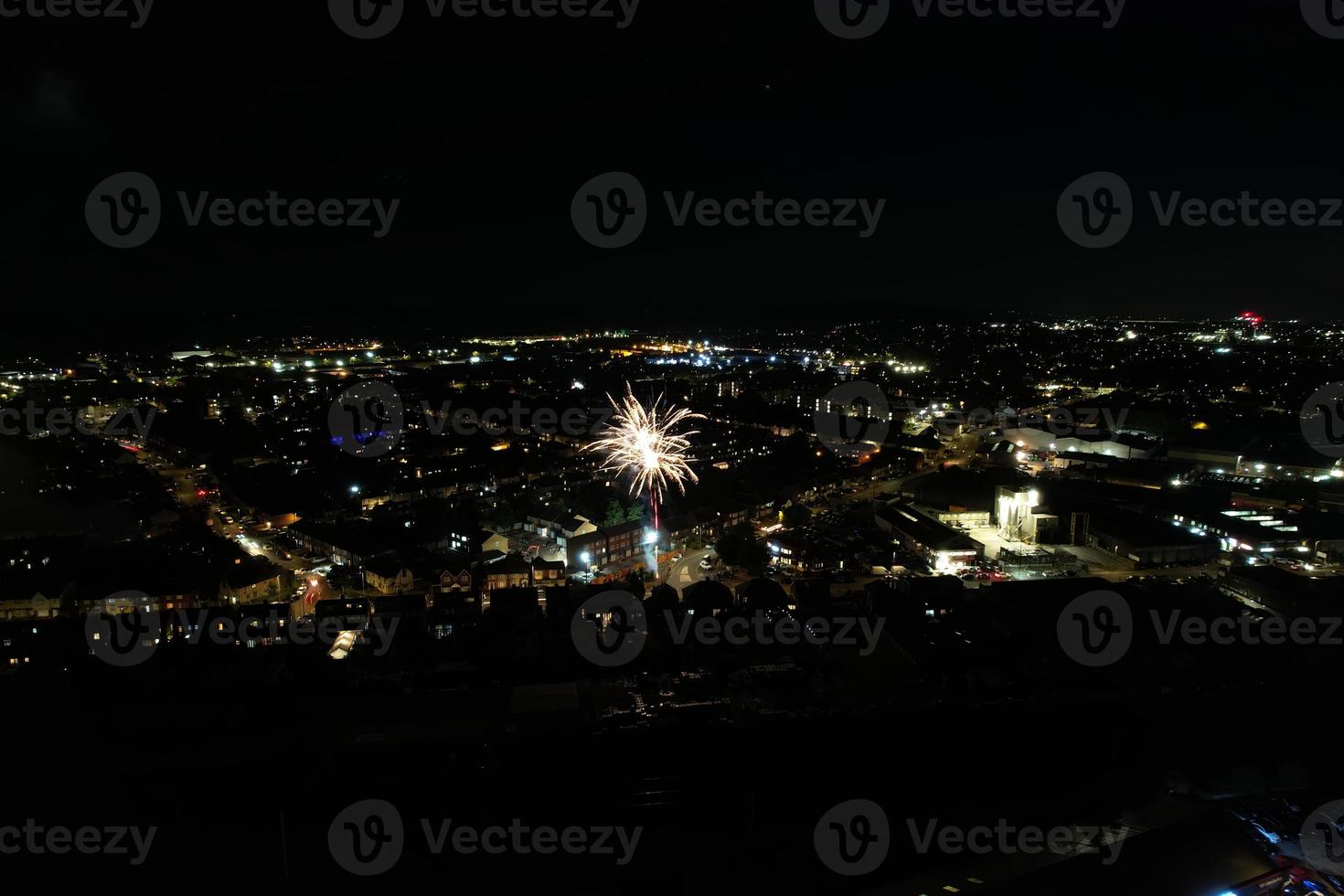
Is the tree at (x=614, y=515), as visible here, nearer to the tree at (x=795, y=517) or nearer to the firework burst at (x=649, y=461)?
the firework burst at (x=649, y=461)

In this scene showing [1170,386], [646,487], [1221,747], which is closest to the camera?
[1221,747]

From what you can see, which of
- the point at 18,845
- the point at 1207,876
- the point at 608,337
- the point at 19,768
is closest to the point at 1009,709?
the point at 1207,876

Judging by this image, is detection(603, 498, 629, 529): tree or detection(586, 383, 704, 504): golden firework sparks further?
detection(586, 383, 704, 504): golden firework sparks

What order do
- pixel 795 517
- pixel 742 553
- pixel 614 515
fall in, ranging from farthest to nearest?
pixel 795 517 → pixel 614 515 → pixel 742 553

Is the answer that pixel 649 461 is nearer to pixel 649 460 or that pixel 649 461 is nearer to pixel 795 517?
pixel 649 460

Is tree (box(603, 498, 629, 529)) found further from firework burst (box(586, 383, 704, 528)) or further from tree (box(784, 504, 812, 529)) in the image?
tree (box(784, 504, 812, 529))

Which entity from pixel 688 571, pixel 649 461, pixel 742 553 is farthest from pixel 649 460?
pixel 742 553

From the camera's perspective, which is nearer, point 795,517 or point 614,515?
point 614,515

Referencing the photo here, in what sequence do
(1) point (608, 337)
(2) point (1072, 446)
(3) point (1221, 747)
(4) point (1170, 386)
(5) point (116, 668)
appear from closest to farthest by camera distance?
(3) point (1221, 747), (5) point (116, 668), (2) point (1072, 446), (4) point (1170, 386), (1) point (608, 337)

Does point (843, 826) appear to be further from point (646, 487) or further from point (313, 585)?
point (646, 487)

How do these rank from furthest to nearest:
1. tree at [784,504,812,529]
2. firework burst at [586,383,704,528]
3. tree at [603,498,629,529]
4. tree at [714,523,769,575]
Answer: firework burst at [586,383,704,528] → tree at [784,504,812,529] → tree at [603,498,629,529] → tree at [714,523,769,575]

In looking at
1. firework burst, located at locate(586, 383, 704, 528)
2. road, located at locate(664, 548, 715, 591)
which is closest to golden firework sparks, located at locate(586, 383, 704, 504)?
firework burst, located at locate(586, 383, 704, 528)
